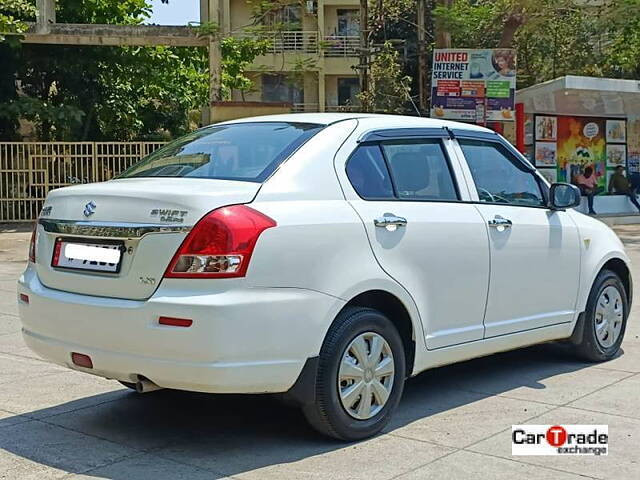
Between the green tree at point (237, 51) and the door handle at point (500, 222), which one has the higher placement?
the green tree at point (237, 51)

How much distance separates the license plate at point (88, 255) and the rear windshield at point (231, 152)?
660 mm

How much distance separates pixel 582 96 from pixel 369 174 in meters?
17.4

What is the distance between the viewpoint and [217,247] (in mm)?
4230

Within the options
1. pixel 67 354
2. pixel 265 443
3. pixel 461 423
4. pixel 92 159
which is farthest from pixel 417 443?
pixel 92 159

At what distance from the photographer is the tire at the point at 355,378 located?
4.56 m

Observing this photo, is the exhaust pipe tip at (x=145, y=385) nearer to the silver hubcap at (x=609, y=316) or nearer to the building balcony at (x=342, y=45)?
the silver hubcap at (x=609, y=316)

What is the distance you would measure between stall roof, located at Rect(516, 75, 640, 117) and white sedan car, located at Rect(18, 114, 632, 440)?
14768 mm

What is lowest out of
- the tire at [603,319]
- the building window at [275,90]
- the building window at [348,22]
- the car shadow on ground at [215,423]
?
the car shadow on ground at [215,423]

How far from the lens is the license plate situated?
4504 millimetres

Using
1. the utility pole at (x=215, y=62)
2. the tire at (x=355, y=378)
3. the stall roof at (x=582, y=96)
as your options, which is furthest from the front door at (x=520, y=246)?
the utility pole at (x=215, y=62)

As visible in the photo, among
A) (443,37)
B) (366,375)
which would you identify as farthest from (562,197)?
(443,37)

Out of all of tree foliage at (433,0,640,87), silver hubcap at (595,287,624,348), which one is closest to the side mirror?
silver hubcap at (595,287,624,348)

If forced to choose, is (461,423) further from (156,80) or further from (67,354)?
(156,80)

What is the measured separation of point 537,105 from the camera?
21359mm
